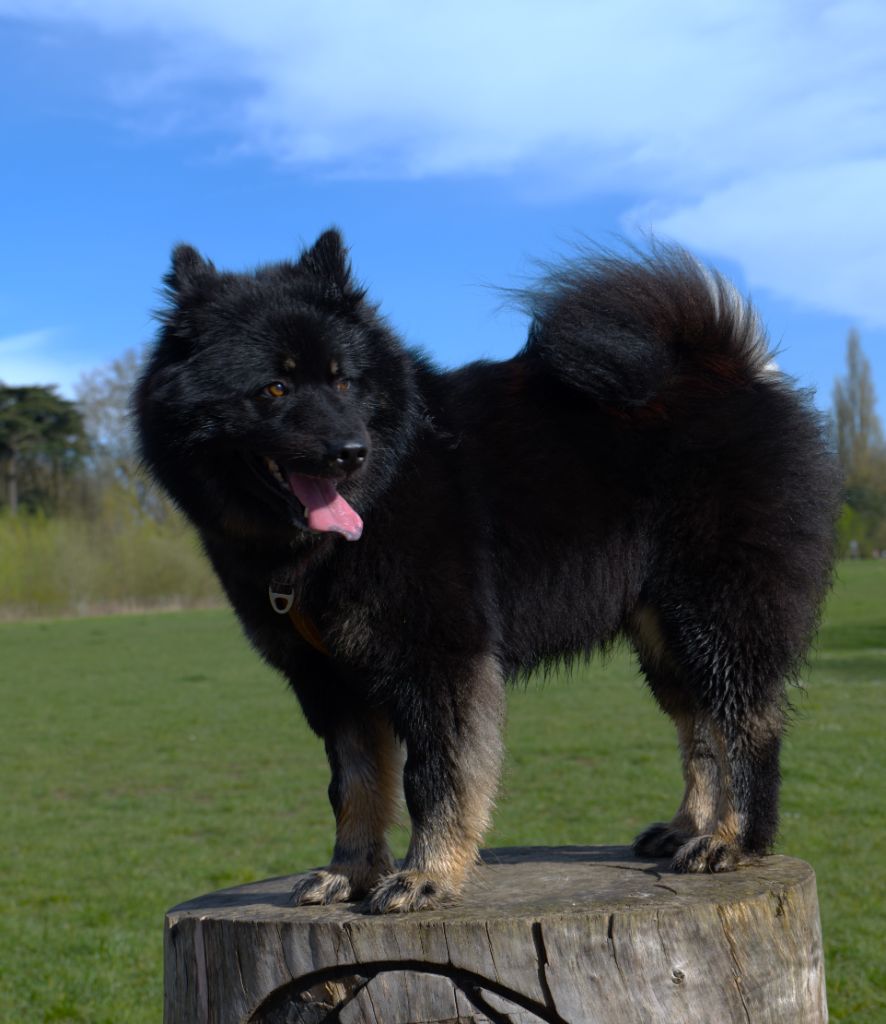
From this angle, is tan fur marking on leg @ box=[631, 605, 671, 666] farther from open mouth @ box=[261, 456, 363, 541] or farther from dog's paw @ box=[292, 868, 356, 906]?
dog's paw @ box=[292, 868, 356, 906]

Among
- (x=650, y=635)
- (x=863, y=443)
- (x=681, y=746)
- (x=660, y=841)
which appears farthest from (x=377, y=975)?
(x=863, y=443)

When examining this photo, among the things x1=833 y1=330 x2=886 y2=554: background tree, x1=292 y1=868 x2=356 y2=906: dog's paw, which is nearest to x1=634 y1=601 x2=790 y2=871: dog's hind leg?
x1=292 y1=868 x2=356 y2=906: dog's paw

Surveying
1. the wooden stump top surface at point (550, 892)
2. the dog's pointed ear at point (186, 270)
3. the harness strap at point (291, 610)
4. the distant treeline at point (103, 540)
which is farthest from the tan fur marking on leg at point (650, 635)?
the distant treeline at point (103, 540)

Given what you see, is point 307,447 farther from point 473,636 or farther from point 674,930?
point 674,930

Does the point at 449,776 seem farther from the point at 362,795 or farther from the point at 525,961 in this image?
the point at 525,961

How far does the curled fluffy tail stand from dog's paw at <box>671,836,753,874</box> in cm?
158

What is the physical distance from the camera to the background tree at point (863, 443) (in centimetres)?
5991

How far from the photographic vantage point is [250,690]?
25.7m

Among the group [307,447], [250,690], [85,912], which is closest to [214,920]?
[307,447]

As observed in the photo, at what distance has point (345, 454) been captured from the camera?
366 cm

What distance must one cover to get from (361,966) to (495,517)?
5.36 feet

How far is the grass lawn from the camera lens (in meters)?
8.55

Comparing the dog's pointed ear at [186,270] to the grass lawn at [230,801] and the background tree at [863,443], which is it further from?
the background tree at [863,443]

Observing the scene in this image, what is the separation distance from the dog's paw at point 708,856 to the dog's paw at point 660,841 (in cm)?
39
